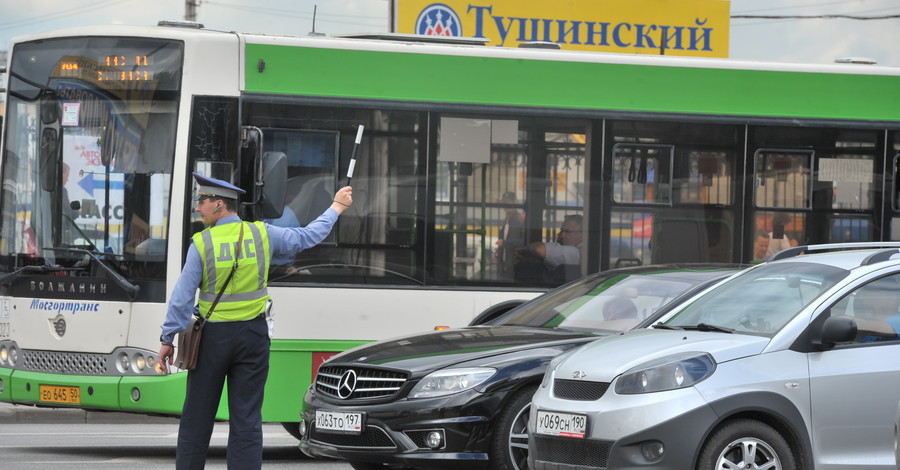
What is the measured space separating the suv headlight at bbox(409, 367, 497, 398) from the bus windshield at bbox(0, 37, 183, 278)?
2936 mm

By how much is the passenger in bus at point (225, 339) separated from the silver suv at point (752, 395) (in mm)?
1656

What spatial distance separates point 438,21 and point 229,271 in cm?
1449

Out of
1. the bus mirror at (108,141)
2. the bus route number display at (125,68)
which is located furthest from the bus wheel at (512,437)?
the bus route number display at (125,68)

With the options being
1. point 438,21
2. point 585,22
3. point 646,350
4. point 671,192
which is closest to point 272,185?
point 671,192

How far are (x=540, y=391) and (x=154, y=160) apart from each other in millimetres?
4059

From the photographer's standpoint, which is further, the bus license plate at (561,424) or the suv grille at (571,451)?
the bus license plate at (561,424)

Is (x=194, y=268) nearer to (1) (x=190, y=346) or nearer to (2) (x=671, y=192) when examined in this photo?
(1) (x=190, y=346)

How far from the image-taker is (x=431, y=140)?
33.6 feet

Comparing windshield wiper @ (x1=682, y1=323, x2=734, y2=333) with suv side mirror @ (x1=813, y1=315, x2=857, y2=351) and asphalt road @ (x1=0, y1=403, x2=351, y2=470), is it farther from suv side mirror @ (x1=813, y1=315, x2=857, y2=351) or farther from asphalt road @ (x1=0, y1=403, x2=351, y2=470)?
asphalt road @ (x1=0, y1=403, x2=351, y2=470)

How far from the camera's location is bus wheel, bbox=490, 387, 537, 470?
24.9 feet

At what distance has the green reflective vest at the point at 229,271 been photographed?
744 cm

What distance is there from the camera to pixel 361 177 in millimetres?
10078

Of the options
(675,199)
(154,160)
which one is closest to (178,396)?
(154,160)

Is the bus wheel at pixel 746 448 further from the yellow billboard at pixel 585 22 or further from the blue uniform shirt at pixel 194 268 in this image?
the yellow billboard at pixel 585 22
